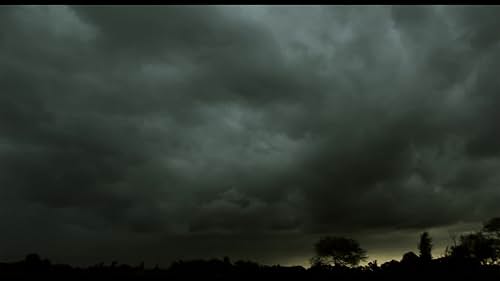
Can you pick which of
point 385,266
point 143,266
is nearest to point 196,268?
point 143,266

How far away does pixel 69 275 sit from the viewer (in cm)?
2358
